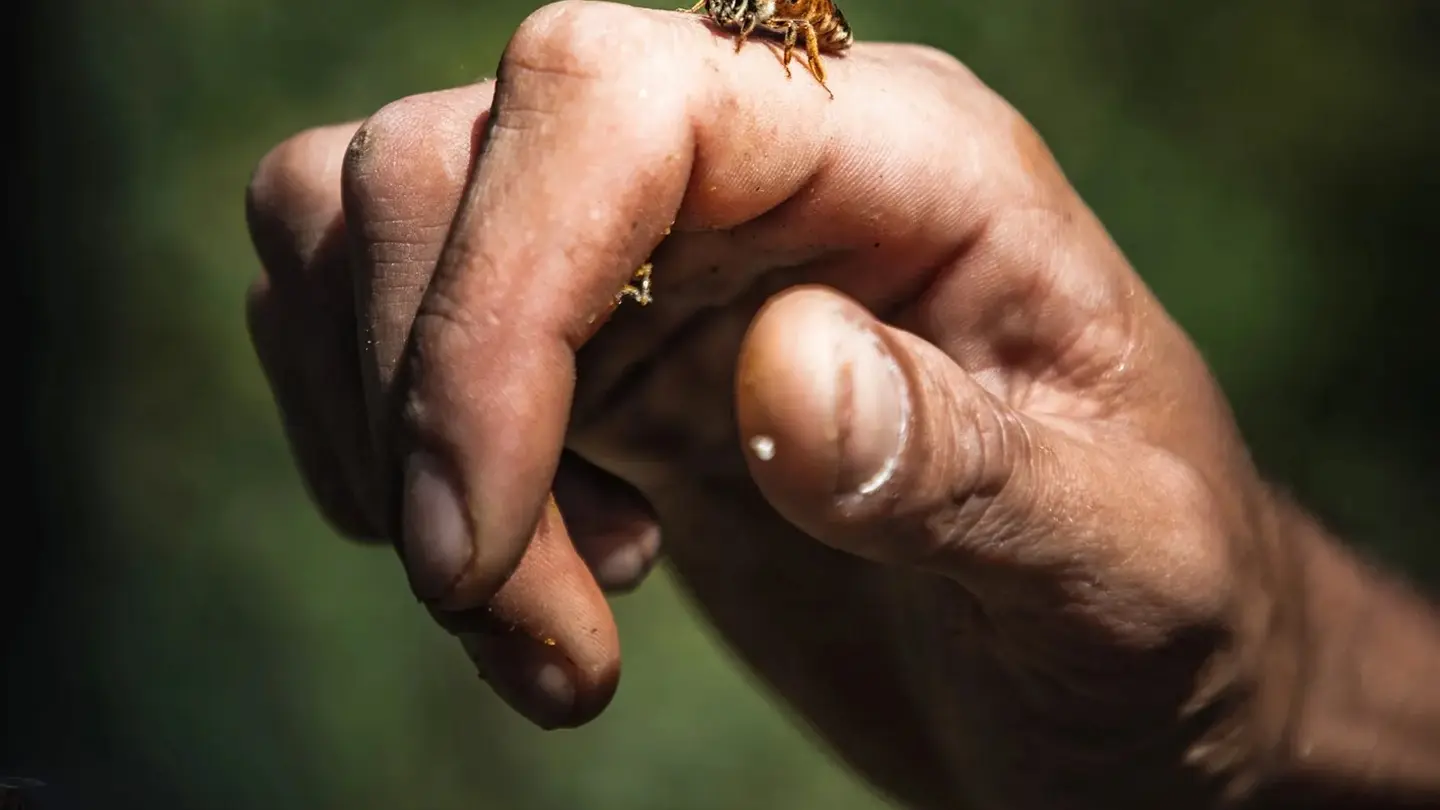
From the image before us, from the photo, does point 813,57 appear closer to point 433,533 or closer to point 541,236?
point 541,236

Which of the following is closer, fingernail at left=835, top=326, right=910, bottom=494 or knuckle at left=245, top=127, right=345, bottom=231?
fingernail at left=835, top=326, right=910, bottom=494

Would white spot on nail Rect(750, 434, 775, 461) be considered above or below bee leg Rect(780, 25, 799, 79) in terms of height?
below

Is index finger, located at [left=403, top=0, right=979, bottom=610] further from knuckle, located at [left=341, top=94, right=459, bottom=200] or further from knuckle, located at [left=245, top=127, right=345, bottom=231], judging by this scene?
knuckle, located at [left=245, top=127, right=345, bottom=231]

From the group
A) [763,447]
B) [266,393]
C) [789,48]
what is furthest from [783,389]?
[266,393]

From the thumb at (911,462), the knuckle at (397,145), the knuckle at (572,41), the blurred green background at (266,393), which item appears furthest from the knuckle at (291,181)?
the blurred green background at (266,393)

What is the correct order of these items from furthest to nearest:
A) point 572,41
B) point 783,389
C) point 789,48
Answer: point 789,48 < point 572,41 < point 783,389

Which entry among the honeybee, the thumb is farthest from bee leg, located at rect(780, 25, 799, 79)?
the thumb

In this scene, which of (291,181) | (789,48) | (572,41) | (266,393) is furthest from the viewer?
(266,393)

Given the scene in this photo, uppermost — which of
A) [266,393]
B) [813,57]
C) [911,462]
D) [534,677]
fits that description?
[813,57]

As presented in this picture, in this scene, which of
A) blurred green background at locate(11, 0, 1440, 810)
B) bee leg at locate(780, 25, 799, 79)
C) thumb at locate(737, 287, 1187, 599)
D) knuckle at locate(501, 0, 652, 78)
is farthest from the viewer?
blurred green background at locate(11, 0, 1440, 810)
